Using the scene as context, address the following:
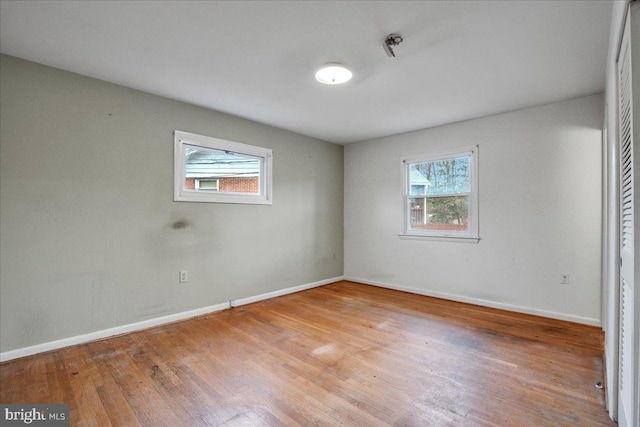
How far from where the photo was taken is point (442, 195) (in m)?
4.36

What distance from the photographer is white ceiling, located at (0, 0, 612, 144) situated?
6.30 feet

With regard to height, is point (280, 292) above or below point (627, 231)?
below

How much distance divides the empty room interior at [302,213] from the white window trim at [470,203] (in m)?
0.03

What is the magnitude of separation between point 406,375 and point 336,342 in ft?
2.47

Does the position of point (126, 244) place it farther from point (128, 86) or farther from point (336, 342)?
point (336, 342)

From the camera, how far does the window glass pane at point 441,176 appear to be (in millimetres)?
4172

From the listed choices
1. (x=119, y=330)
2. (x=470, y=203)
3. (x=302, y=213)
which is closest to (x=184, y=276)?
(x=119, y=330)

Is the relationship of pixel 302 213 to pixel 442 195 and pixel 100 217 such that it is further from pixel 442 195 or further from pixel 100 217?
pixel 100 217

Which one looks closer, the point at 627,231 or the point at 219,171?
the point at 627,231

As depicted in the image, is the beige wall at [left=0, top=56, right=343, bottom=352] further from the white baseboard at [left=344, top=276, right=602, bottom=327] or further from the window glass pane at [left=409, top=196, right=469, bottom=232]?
the window glass pane at [left=409, top=196, right=469, bottom=232]

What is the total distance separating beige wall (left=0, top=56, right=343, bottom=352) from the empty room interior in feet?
0.06

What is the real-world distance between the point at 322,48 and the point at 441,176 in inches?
109

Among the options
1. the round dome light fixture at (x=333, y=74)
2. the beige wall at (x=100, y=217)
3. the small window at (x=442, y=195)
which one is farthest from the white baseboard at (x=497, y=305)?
the round dome light fixture at (x=333, y=74)

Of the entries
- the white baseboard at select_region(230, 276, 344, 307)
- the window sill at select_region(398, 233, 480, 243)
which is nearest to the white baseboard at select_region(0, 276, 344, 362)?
the white baseboard at select_region(230, 276, 344, 307)
